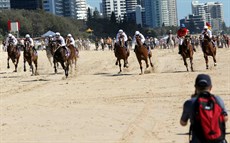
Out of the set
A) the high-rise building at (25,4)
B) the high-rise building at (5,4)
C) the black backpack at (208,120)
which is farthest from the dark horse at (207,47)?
the high-rise building at (5,4)

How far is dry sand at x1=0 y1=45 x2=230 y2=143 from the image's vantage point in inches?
516

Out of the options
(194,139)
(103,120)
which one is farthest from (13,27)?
(194,139)

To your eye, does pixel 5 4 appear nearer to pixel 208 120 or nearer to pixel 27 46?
pixel 27 46

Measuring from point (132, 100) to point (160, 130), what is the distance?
19.9 ft

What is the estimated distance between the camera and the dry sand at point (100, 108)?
13.1m

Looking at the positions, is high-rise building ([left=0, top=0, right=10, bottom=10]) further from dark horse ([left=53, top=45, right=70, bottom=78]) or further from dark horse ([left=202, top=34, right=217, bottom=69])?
dark horse ([left=202, top=34, right=217, bottom=69])

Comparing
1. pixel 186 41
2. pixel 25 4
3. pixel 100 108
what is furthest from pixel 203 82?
pixel 25 4

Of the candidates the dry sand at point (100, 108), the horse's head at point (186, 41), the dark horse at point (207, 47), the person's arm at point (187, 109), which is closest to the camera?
the person's arm at point (187, 109)

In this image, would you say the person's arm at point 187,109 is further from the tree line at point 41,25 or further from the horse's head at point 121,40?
the tree line at point 41,25

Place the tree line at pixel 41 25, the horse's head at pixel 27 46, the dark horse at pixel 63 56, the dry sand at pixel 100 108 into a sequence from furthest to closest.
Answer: the tree line at pixel 41 25
the horse's head at pixel 27 46
the dark horse at pixel 63 56
the dry sand at pixel 100 108

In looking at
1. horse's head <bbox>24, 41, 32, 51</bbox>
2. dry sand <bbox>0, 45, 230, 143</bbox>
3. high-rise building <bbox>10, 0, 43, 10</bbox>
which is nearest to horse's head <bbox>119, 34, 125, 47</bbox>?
dry sand <bbox>0, 45, 230, 143</bbox>

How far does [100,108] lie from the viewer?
58.2 feet

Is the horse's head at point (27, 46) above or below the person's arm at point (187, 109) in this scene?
above

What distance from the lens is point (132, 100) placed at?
19.3 m
